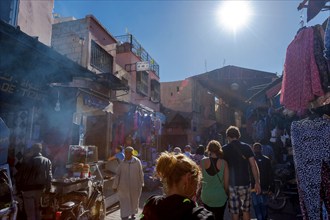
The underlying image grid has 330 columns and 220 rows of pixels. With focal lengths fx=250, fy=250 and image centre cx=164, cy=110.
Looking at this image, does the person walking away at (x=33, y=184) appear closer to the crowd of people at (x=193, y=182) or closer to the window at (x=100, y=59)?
the crowd of people at (x=193, y=182)

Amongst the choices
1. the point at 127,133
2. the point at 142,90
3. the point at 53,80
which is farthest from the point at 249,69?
the point at 53,80

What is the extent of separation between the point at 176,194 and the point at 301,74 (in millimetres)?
3096

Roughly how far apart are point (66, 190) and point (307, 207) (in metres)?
4.88

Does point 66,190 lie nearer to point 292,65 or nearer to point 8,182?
point 8,182

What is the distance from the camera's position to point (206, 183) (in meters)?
4.59

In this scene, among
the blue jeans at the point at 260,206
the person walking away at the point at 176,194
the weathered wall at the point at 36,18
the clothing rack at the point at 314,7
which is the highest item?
the weathered wall at the point at 36,18

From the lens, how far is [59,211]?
525 cm

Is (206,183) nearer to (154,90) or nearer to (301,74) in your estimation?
(301,74)

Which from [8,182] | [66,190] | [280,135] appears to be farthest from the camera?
[280,135]

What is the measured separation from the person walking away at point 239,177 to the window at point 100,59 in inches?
392

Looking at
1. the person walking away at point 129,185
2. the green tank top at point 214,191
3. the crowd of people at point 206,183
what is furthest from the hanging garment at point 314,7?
the person walking away at point 129,185

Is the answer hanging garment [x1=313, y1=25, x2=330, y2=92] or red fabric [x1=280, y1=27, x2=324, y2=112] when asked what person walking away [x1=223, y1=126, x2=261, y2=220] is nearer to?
red fabric [x1=280, y1=27, x2=324, y2=112]

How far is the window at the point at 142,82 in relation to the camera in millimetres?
19656

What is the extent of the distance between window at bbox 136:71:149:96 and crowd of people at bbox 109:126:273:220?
1099cm
